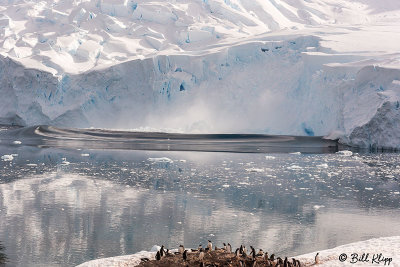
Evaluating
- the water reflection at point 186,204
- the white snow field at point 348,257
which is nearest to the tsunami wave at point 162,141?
the water reflection at point 186,204

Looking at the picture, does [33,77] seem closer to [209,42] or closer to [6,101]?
[6,101]

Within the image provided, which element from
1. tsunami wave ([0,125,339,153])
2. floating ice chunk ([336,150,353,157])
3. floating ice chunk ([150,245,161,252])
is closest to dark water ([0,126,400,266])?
floating ice chunk ([150,245,161,252])

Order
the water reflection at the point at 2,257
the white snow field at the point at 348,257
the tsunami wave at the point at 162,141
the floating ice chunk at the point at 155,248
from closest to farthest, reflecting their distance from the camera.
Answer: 1. the white snow field at the point at 348,257
2. the water reflection at the point at 2,257
3. the floating ice chunk at the point at 155,248
4. the tsunami wave at the point at 162,141

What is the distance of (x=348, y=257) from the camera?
712cm

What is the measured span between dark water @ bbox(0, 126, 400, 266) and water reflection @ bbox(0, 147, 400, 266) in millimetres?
23

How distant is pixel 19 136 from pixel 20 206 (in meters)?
17.3

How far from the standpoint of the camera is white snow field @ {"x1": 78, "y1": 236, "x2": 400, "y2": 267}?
6.80 m

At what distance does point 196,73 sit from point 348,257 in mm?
23574

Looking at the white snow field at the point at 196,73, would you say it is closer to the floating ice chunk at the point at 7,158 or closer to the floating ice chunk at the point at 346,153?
the floating ice chunk at the point at 346,153

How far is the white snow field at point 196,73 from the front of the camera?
80.4 feet

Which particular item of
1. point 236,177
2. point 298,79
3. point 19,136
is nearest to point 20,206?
point 236,177

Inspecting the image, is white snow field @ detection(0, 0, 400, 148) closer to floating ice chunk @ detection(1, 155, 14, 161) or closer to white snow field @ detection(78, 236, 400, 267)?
floating ice chunk @ detection(1, 155, 14, 161)

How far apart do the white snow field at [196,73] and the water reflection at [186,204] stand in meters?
6.11

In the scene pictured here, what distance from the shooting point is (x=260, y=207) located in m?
11.4
